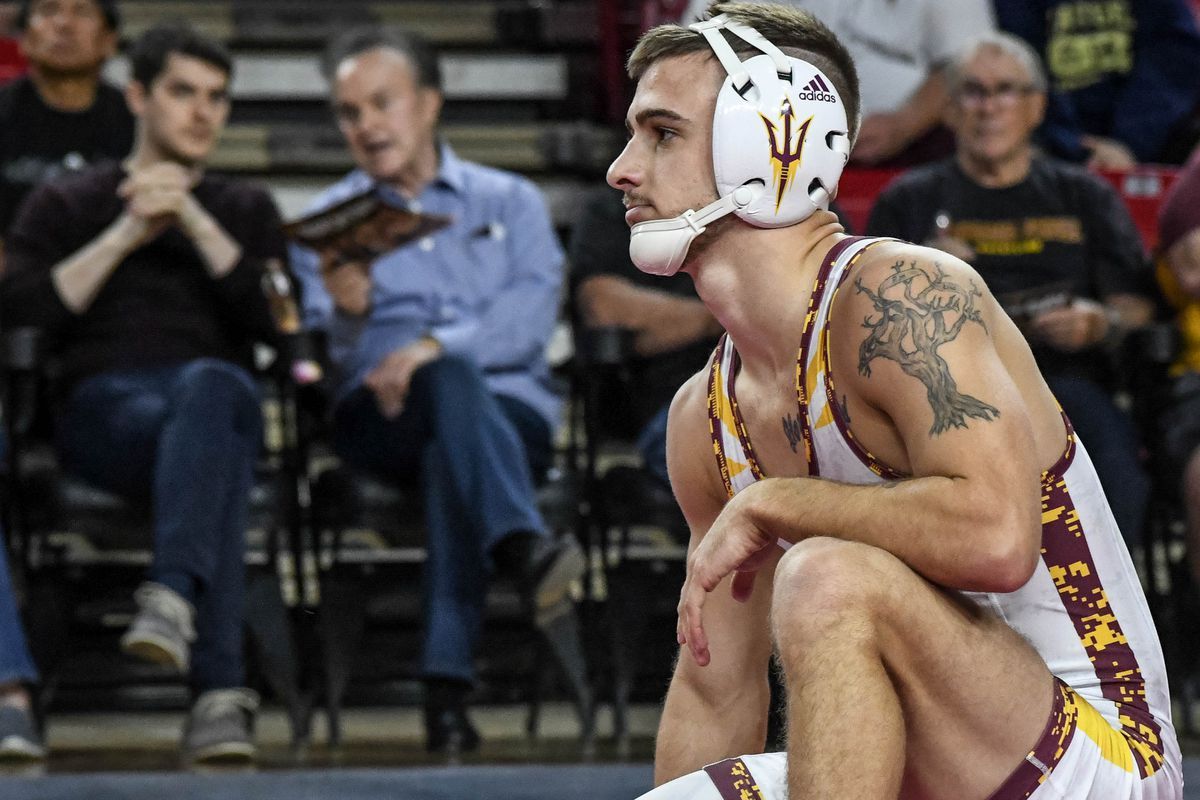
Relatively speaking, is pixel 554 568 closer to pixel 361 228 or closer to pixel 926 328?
pixel 361 228

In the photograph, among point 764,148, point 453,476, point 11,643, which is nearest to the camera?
point 764,148

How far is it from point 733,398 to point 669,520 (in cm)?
202

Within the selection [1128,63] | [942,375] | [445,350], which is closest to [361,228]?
[445,350]

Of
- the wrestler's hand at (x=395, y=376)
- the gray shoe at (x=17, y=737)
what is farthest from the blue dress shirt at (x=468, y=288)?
the gray shoe at (x=17, y=737)

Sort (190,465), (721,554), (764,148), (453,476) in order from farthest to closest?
1. (453,476)
2. (190,465)
3. (764,148)
4. (721,554)

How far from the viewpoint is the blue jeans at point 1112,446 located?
421cm

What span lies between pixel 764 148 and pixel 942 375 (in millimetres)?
399

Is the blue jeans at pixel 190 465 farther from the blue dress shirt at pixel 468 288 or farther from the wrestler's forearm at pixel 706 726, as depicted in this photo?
the wrestler's forearm at pixel 706 726

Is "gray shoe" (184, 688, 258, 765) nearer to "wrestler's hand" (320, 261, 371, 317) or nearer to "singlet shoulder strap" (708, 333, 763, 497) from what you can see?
"wrestler's hand" (320, 261, 371, 317)

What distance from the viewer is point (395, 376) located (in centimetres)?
422

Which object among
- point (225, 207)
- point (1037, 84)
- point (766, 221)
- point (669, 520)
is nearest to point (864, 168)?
point (1037, 84)

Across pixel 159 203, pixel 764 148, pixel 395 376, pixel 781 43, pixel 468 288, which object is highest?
pixel 781 43

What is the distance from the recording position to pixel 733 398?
2.29m

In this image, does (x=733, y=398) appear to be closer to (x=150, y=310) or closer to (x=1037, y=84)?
(x=150, y=310)
